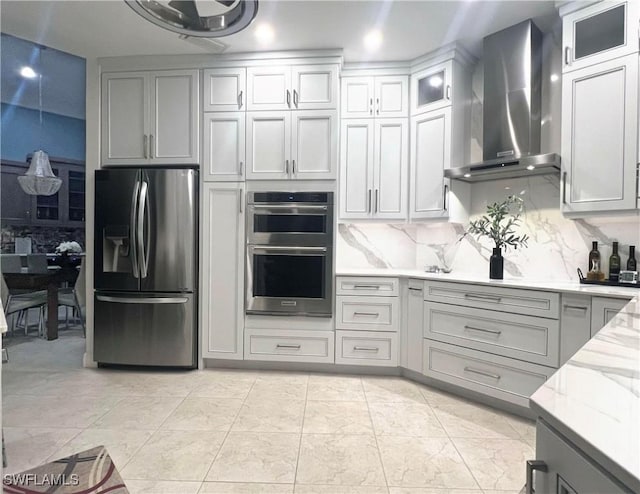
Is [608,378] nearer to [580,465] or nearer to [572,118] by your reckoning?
[580,465]

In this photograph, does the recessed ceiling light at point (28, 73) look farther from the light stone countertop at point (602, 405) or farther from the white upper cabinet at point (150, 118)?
the light stone countertop at point (602, 405)

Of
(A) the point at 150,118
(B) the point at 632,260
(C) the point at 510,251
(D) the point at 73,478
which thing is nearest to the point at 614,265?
(B) the point at 632,260

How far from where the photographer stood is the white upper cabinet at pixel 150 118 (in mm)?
3154

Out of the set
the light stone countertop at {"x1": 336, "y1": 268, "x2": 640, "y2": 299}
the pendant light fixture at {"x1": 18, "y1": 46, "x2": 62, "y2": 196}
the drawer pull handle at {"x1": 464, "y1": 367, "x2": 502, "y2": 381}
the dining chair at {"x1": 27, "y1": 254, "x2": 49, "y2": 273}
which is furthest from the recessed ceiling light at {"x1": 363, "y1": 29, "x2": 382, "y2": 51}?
the dining chair at {"x1": 27, "y1": 254, "x2": 49, "y2": 273}

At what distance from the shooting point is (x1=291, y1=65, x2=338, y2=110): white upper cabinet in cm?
307

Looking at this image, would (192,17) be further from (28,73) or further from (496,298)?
(28,73)

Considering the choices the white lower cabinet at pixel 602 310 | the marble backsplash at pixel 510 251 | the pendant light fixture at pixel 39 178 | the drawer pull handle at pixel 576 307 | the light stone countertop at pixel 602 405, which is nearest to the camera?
the light stone countertop at pixel 602 405

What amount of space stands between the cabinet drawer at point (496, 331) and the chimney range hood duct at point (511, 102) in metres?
1.09

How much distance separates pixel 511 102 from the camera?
2.71 meters

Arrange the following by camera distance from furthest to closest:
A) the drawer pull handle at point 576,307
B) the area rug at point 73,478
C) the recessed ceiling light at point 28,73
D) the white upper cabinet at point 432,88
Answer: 1. the recessed ceiling light at point 28,73
2. the white upper cabinet at point 432,88
3. the drawer pull handle at point 576,307
4. the area rug at point 73,478

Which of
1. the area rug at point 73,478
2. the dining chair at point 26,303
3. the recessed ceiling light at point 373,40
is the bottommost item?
the area rug at point 73,478

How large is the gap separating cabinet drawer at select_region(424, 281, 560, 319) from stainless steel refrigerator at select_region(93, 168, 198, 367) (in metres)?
2.10

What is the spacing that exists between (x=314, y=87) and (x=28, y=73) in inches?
149

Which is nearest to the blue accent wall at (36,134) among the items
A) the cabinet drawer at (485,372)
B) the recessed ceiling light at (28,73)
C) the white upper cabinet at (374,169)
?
the recessed ceiling light at (28,73)
